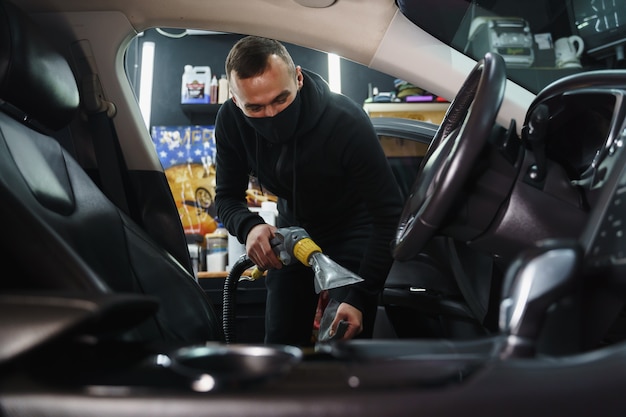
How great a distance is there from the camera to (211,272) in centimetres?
299

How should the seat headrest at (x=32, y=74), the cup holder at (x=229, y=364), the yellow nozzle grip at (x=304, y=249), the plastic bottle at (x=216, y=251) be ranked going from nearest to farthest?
the cup holder at (x=229, y=364) → the seat headrest at (x=32, y=74) → the yellow nozzle grip at (x=304, y=249) → the plastic bottle at (x=216, y=251)

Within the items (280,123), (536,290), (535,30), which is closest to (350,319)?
(280,123)

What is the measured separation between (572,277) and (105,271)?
74 centimetres

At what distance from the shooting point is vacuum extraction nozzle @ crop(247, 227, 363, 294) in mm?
1312

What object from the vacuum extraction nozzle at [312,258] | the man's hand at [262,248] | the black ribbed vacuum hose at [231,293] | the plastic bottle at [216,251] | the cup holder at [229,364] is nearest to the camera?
the cup holder at [229,364]

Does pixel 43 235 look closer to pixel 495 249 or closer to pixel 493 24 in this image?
pixel 495 249

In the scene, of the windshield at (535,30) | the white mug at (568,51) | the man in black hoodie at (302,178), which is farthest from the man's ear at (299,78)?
the white mug at (568,51)

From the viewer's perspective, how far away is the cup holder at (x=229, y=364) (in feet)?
1.47

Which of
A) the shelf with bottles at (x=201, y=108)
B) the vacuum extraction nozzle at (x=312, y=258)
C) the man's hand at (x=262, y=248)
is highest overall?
the vacuum extraction nozzle at (x=312, y=258)

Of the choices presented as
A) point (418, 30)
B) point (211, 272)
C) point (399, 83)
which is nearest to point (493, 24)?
point (399, 83)

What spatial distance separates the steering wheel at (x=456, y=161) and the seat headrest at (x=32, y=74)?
702 mm

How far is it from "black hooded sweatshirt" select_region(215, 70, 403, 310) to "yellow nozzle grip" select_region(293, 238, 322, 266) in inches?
7.5

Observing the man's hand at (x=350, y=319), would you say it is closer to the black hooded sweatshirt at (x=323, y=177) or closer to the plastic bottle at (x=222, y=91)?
the black hooded sweatshirt at (x=323, y=177)

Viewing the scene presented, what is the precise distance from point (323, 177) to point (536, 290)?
1.26 m
